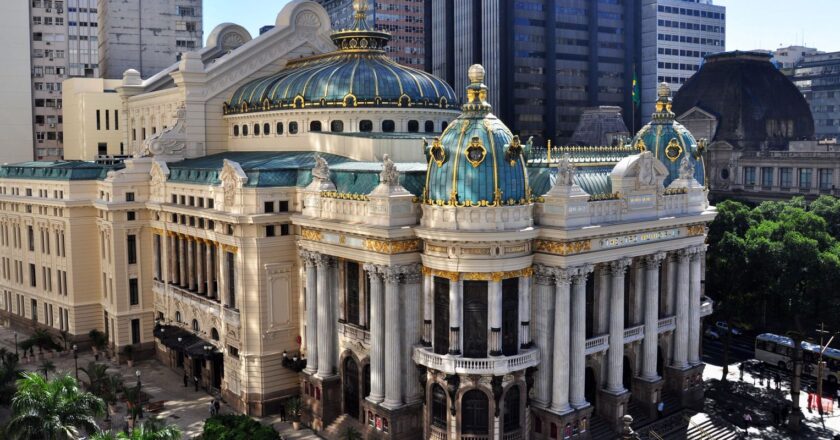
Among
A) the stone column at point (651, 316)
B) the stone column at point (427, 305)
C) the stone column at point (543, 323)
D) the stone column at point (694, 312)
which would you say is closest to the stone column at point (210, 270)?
the stone column at point (427, 305)

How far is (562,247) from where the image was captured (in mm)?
62156

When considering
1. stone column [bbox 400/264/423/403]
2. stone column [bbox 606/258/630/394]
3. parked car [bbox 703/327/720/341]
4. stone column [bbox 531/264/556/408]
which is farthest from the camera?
parked car [bbox 703/327/720/341]

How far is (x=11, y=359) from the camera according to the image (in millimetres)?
76750

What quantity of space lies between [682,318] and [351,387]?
30.4 meters

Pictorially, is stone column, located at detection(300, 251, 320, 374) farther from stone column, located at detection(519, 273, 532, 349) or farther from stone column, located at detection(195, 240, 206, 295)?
stone column, located at detection(519, 273, 532, 349)

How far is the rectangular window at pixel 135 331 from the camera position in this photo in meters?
95.1

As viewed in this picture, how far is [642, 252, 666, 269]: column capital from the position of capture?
7112cm

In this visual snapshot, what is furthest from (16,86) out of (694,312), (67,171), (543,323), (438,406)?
(694,312)

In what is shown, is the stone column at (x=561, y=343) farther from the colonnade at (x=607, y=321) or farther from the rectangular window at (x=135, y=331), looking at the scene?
the rectangular window at (x=135, y=331)

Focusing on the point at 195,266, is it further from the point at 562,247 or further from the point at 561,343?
the point at 562,247

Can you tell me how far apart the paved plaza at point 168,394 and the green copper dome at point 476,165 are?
25973 millimetres

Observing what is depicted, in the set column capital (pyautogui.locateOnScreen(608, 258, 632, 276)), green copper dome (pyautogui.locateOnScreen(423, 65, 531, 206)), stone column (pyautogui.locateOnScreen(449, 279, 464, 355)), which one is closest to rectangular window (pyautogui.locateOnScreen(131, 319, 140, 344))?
green copper dome (pyautogui.locateOnScreen(423, 65, 531, 206))

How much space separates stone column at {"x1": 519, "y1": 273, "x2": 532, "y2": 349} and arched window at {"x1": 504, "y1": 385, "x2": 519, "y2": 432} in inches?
140

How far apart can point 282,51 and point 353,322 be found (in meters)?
43.9
